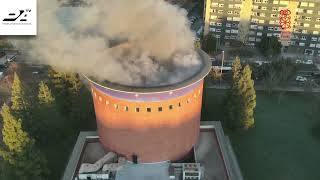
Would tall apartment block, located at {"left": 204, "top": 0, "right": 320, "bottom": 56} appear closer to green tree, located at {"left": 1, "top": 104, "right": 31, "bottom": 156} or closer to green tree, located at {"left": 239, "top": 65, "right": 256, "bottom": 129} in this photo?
green tree, located at {"left": 239, "top": 65, "right": 256, "bottom": 129}

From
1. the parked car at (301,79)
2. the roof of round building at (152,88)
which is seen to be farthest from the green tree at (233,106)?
the parked car at (301,79)

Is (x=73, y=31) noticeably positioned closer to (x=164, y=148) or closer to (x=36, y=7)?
(x=36, y=7)

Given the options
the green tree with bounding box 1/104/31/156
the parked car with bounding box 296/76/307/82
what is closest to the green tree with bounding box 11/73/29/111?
the green tree with bounding box 1/104/31/156

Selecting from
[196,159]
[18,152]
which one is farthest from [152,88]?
[18,152]

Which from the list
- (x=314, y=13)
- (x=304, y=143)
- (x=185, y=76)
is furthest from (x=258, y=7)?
(x=185, y=76)

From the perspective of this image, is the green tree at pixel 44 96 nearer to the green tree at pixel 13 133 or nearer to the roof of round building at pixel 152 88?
the green tree at pixel 13 133

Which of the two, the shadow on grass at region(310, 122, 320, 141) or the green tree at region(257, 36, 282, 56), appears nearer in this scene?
the shadow on grass at region(310, 122, 320, 141)

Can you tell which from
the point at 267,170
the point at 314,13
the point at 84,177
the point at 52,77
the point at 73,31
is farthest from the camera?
the point at 314,13

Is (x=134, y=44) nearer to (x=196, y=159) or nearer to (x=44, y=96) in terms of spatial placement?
(x=196, y=159)
